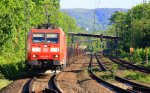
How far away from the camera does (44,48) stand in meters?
28.2

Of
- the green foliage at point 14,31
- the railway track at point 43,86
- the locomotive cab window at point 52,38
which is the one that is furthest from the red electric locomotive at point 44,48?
the green foliage at point 14,31

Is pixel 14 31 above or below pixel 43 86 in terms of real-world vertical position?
above

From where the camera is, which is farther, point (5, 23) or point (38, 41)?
point (5, 23)

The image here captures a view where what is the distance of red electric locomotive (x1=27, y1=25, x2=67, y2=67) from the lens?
2808cm

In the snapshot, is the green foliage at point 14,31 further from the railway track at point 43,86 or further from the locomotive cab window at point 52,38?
the railway track at point 43,86

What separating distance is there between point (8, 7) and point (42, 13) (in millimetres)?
32698

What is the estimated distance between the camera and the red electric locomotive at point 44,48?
28.1 metres

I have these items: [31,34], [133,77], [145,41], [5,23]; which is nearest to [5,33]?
[5,23]

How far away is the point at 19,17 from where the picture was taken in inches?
2050

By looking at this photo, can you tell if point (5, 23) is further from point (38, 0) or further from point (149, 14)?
point (149, 14)

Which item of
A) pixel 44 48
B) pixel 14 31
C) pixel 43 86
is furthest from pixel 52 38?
pixel 14 31

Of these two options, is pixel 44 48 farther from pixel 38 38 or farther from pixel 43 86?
pixel 43 86

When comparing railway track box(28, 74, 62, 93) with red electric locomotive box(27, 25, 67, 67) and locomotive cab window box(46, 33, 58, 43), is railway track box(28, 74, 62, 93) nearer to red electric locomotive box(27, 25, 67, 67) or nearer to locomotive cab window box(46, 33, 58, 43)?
red electric locomotive box(27, 25, 67, 67)

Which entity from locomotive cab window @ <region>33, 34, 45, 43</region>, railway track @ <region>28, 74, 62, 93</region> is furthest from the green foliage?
railway track @ <region>28, 74, 62, 93</region>
